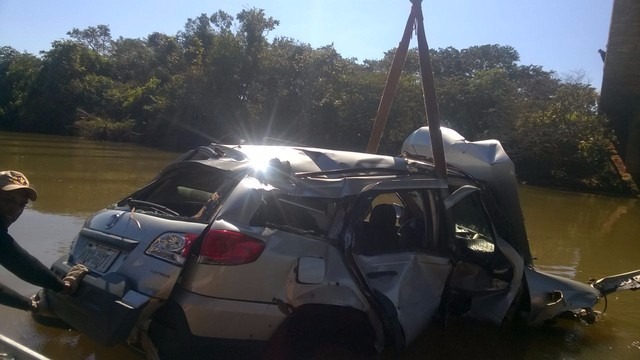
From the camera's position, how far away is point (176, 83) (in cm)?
4253

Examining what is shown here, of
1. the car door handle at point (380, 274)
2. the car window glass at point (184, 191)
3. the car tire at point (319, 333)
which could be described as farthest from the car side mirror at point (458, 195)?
the car window glass at point (184, 191)

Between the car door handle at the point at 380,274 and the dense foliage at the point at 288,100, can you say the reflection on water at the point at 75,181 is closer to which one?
the car door handle at the point at 380,274

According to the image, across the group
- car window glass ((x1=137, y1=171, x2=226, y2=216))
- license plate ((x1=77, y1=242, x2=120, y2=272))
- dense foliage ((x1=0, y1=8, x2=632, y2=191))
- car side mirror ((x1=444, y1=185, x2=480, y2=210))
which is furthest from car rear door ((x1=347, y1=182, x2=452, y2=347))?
dense foliage ((x1=0, y1=8, x2=632, y2=191))

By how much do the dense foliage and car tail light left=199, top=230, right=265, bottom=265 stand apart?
23779 mm

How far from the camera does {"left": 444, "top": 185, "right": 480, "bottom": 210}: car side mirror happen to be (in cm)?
473

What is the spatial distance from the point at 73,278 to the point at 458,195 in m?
2.96

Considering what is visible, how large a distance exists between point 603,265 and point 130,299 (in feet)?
26.3

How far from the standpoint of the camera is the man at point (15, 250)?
341 cm

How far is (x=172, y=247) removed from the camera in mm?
3615

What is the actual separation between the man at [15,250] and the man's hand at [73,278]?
9 cm

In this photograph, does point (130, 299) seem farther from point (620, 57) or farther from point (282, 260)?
point (620, 57)

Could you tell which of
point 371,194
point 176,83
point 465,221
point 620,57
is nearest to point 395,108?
point 620,57

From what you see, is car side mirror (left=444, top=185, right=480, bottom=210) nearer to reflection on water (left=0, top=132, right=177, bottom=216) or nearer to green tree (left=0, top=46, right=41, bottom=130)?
reflection on water (left=0, top=132, right=177, bottom=216)

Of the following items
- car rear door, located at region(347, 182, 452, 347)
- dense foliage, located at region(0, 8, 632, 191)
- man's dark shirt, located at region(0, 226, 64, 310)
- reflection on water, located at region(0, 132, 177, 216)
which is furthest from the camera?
dense foliage, located at region(0, 8, 632, 191)
